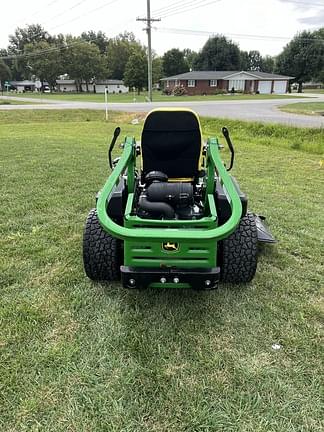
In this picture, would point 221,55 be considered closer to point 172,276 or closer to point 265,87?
point 265,87

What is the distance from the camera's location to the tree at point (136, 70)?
135 feet

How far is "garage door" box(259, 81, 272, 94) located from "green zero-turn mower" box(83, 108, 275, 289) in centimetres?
4933

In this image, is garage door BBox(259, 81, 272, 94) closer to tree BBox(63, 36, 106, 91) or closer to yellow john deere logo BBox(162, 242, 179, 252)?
tree BBox(63, 36, 106, 91)

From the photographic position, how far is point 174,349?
2.06 metres

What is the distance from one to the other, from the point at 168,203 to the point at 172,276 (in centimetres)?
63

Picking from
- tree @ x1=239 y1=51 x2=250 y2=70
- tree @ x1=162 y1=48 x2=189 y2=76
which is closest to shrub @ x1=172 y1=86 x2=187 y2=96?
tree @ x1=162 y1=48 x2=189 y2=76

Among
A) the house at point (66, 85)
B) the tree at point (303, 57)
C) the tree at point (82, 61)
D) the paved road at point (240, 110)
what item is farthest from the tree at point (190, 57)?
the paved road at point (240, 110)

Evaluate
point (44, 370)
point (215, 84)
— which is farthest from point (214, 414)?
point (215, 84)

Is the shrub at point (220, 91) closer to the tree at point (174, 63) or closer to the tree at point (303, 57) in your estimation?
the tree at point (303, 57)

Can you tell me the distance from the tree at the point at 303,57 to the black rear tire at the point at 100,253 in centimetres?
5001

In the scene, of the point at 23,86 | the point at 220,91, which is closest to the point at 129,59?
the point at 220,91

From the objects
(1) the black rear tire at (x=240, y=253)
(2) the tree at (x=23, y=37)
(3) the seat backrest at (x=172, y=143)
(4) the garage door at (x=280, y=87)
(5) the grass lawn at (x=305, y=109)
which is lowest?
(1) the black rear tire at (x=240, y=253)

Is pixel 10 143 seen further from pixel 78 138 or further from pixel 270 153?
pixel 270 153

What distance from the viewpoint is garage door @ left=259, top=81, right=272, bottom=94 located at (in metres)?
48.3
